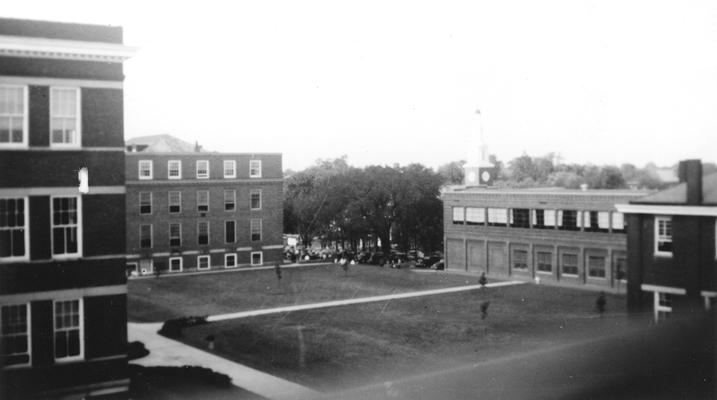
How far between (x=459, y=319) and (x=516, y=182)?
149 inches

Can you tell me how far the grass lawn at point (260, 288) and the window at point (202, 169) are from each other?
2140mm

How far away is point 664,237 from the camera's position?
7.39 m

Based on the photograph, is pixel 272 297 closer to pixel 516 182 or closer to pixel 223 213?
pixel 223 213

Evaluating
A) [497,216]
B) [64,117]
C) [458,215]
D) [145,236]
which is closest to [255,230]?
[145,236]

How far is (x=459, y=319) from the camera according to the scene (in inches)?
521

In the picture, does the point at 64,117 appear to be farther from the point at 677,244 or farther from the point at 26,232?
the point at 677,244

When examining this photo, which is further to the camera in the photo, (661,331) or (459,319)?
(459,319)

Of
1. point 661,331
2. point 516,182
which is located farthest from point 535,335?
point 661,331

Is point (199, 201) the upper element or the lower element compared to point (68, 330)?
upper

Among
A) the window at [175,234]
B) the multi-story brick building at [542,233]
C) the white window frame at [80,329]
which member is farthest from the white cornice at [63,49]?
the multi-story brick building at [542,233]

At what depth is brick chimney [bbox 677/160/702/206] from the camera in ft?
23.6

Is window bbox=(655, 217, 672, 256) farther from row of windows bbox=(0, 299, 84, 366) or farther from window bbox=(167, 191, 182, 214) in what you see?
window bbox=(167, 191, 182, 214)

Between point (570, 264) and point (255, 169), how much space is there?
673 cm

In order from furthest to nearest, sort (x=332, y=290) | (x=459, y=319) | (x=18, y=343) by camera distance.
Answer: (x=332, y=290) → (x=459, y=319) → (x=18, y=343)
